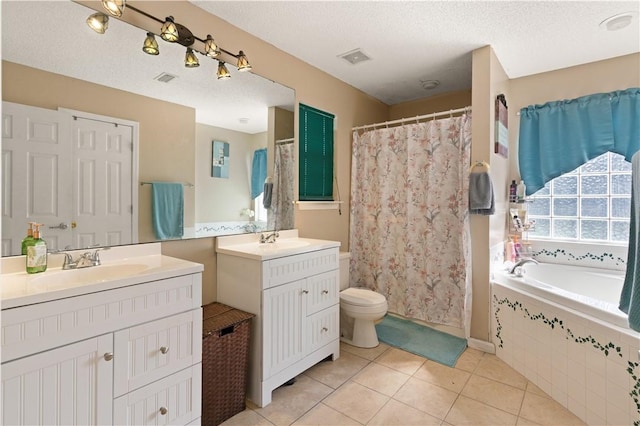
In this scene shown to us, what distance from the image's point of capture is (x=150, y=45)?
5.58ft

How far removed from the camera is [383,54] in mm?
2594

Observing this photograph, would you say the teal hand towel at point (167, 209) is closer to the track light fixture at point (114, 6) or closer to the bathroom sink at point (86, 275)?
the bathroom sink at point (86, 275)

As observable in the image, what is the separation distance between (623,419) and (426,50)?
2.63 meters

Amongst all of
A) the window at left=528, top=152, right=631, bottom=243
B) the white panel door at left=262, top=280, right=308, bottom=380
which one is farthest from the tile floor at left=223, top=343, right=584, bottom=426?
the window at left=528, top=152, right=631, bottom=243

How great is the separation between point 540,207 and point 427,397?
7.31ft

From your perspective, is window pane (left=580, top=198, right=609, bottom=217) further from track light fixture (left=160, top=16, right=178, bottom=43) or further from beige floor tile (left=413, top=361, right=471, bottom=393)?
track light fixture (left=160, top=16, right=178, bottom=43)

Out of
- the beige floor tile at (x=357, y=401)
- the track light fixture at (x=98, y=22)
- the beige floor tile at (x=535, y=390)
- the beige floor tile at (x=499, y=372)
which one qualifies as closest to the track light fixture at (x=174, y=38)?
the track light fixture at (x=98, y=22)

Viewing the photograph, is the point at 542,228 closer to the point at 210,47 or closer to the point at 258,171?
the point at 258,171

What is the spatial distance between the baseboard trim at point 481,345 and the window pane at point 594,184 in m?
1.69

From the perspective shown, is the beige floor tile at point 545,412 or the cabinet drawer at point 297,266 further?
the cabinet drawer at point 297,266

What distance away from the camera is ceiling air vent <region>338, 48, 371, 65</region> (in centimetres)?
255

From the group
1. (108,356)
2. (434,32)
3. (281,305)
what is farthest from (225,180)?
(434,32)

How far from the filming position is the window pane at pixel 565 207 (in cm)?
288

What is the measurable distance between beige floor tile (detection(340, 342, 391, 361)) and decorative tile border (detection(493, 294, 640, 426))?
2.96 ft
